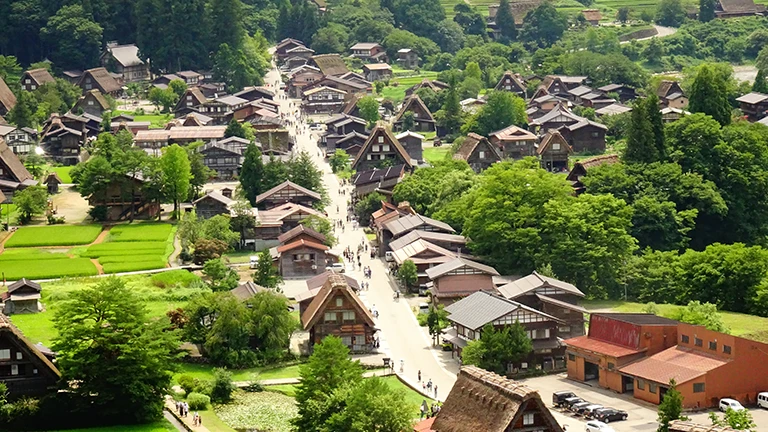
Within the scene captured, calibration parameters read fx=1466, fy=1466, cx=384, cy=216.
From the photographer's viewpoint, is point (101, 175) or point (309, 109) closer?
point (101, 175)

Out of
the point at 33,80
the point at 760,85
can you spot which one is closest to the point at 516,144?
the point at 760,85

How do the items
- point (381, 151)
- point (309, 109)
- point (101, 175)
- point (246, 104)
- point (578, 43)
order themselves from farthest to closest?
point (578, 43) < point (309, 109) < point (246, 104) < point (381, 151) < point (101, 175)

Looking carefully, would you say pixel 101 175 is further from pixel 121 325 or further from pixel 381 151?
pixel 121 325

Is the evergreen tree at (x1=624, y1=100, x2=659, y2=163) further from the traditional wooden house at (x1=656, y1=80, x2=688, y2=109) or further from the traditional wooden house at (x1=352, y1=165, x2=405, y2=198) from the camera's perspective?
the traditional wooden house at (x1=656, y1=80, x2=688, y2=109)

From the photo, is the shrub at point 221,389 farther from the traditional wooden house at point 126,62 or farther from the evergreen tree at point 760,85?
the traditional wooden house at point 126,62

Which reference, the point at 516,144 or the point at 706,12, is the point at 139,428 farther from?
the point at 706,12

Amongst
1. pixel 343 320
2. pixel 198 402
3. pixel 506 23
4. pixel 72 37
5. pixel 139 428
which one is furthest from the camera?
pixel 506 23

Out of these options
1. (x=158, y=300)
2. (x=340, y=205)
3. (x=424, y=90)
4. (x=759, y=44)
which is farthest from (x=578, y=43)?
(x=158, y=300)
